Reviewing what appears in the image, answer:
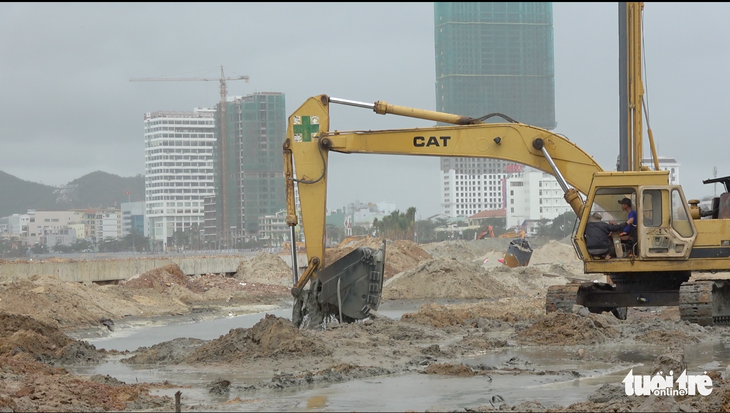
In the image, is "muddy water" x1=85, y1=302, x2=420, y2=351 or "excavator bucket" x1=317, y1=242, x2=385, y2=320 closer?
"excavator bucket" x1=317, y1=242, x2=385, y2=320

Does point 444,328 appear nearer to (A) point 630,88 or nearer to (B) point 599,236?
(B) point 599,236

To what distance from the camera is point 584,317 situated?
16.7 meters

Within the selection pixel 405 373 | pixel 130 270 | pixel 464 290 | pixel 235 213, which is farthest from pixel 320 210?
pixel 235 213

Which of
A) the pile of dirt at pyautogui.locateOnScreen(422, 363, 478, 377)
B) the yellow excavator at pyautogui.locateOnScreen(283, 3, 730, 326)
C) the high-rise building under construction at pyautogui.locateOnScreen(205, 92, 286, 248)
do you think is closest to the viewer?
the pile of dirt at pyautogui.locateOnScreen(422, 363, 478, 377)

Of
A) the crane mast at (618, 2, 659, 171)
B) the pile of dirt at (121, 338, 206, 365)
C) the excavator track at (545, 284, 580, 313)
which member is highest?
the crane mast at (618, 2, 659, 171)

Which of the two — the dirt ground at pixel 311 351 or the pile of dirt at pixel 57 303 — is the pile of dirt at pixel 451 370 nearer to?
the dirt ground at pixel 311 351

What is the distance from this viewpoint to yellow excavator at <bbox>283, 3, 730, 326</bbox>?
15828mm

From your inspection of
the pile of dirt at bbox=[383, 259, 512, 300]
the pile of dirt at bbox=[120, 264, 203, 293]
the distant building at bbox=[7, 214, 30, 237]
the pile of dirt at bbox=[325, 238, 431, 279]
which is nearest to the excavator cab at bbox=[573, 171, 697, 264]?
the pile of dirt at bbox=[383, 259, 512, 300]

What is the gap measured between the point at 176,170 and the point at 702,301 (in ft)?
589

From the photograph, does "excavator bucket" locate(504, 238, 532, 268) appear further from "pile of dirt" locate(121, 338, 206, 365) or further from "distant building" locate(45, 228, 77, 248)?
"distant building" locate(45, 228, 77, 248)

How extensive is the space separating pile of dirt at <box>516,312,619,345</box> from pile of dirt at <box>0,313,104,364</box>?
285 inches

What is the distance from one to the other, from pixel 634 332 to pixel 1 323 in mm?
11010

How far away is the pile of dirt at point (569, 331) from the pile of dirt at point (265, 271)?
28.3 meters

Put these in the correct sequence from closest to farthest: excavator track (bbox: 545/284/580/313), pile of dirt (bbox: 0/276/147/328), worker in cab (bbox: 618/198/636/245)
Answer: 1. worker in cab (bbox: 618/198/636/245)
2. excavator track (bbox: 545/284/580/313)
3. pile of dirt (bbox: 0/276/147/328)
